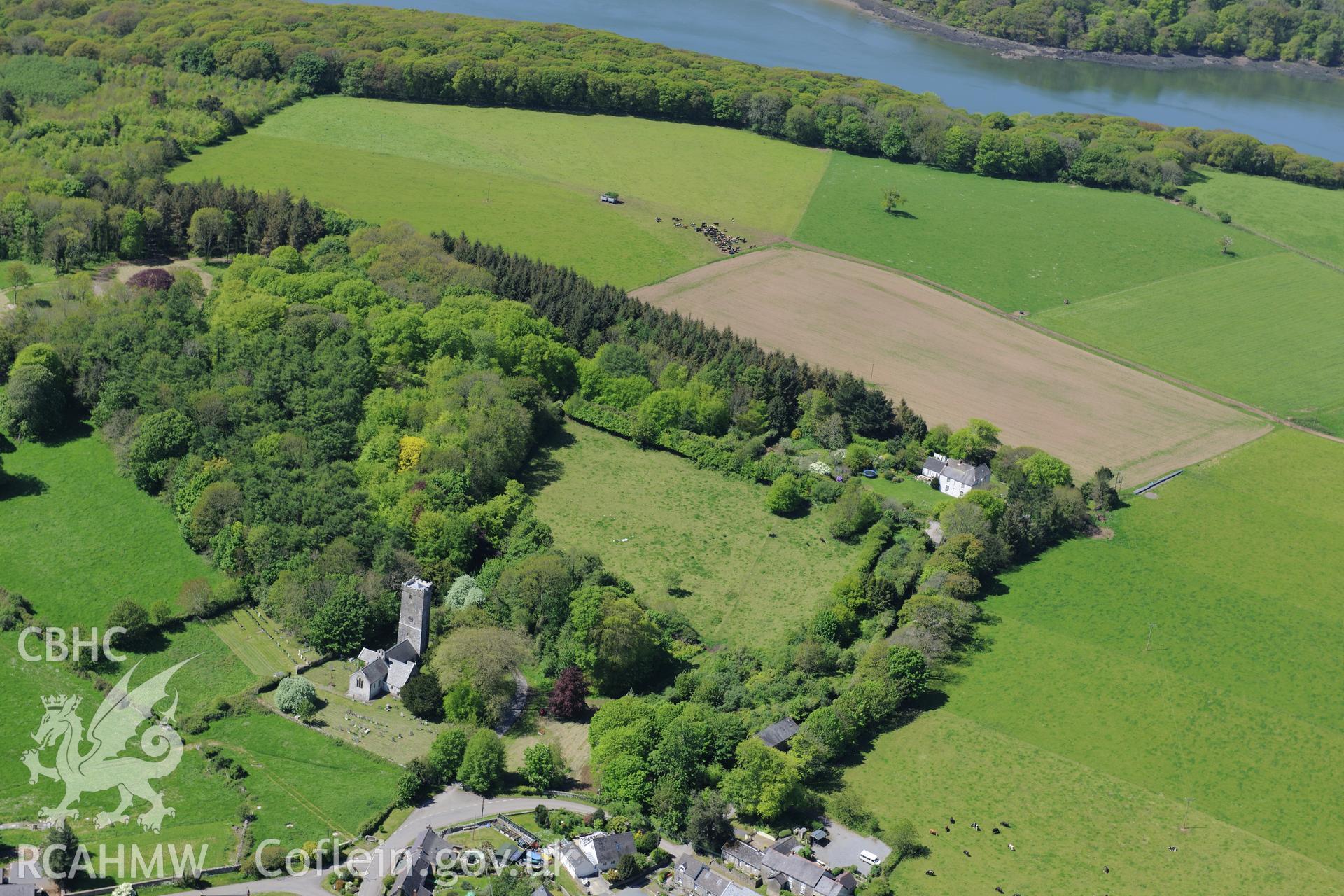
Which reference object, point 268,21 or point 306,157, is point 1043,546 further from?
point 268,21

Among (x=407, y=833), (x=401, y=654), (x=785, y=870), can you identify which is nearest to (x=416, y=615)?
(x=401, y=654)

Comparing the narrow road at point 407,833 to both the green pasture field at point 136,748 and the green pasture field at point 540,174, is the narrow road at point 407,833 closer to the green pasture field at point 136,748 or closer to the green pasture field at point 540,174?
the green pasture field at point 136,748

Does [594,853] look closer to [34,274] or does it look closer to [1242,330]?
[34,274]

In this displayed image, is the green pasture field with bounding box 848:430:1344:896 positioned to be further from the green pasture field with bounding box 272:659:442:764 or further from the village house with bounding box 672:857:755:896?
the green pasture field with bounding box 272:659:442:764

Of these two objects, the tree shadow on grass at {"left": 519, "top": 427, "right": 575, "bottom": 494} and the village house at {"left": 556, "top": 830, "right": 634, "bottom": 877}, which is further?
the tree shadow on grass at {"left": 519, "top": 427, "right": 575, "bottom": 494}

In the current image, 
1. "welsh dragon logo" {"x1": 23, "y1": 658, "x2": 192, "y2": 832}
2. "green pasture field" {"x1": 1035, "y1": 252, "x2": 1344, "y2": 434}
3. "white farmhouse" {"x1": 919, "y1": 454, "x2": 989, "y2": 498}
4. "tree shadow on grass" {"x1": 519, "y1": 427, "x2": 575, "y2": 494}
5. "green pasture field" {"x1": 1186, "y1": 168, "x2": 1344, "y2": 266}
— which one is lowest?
"welsh dragon logo" {"x1": 23, "y1": 658, "x2": 192, "y2": 832}

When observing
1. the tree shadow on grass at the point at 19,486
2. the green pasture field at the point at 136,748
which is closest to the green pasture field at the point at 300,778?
the green pasture field at the point at 136,748

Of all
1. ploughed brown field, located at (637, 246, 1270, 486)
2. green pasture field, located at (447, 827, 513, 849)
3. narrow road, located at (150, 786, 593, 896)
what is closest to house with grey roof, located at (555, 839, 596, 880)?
green pasture field, located at (447, 827, 513, 849)

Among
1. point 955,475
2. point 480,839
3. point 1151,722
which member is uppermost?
point 955,475
